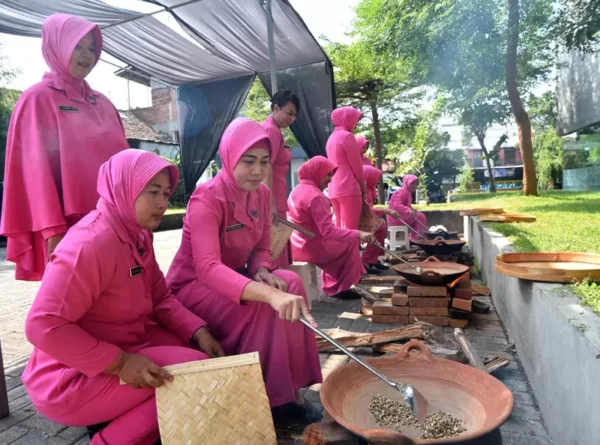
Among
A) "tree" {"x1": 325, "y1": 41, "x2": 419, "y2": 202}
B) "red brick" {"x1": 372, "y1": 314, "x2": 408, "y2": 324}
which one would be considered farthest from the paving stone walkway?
"tree" {"x1": 325, "y1": 41, "x2": 419, "y2": 202}

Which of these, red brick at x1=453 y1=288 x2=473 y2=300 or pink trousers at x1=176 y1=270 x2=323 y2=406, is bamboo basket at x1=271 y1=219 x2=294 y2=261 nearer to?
pink trousers at x1=176 y1=270 x2=323 y2=406

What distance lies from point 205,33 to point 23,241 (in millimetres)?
4033

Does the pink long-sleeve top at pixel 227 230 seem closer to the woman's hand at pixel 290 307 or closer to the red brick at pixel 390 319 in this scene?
the woman's hand at pixel 290 307

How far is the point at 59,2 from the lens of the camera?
13.6 ft

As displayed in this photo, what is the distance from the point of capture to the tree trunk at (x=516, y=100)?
9.81 metres

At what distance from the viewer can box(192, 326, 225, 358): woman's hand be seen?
6.98ft

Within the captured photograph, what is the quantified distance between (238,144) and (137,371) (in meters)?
1.20

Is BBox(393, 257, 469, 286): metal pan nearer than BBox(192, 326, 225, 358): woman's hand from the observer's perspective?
No

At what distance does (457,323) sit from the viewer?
3656 mm

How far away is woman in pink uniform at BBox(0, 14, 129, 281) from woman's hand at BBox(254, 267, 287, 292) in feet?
3.25

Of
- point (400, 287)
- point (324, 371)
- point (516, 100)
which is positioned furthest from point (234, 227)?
point (516, 100)

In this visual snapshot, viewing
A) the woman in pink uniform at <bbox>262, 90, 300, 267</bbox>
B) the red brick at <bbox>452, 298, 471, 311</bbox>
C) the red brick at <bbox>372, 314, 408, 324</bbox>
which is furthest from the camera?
the woman in pink uniform at <bbox>262, 90, 300, 267</bbox>

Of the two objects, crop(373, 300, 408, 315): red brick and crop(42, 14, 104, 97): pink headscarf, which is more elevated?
crop(42, 14, 104, 97): pink headscarf

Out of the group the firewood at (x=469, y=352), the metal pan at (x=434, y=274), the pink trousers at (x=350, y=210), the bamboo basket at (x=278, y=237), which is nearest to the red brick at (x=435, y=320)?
the metal pan at (x=434, y=274)
